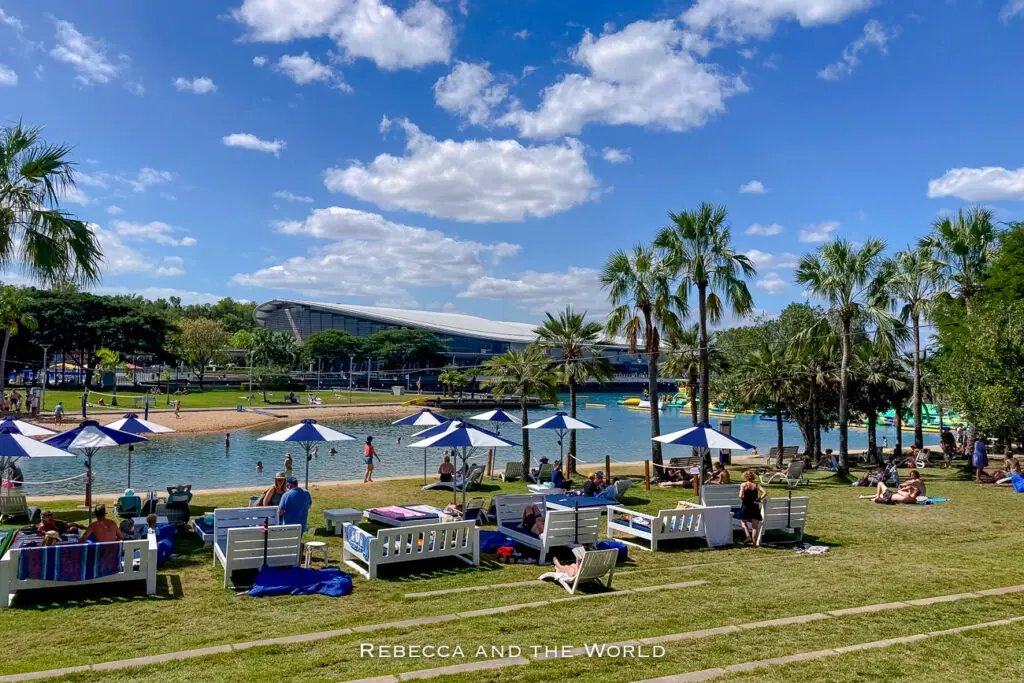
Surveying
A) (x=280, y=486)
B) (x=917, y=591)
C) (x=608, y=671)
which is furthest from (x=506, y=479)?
(x=608, y=671)

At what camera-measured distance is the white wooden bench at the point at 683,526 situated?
10938 mm

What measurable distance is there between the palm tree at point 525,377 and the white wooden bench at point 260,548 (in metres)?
12.2

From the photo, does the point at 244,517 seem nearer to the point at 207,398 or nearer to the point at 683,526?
the point at 683,526

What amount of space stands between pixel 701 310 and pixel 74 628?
17928 mm

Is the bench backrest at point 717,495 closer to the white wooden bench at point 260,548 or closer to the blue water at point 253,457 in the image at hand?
the white wooden bench at point 260,548

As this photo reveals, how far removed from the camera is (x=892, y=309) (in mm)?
22828

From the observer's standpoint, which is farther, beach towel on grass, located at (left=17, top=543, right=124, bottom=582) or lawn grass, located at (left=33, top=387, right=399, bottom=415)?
lawn grass, located at (left=33, top=387, right=399, bottom=415)

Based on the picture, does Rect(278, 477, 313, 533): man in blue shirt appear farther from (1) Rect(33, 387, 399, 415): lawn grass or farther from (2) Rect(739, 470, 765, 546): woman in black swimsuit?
(1) Rect(33, 387, 399, 415): lawn grass

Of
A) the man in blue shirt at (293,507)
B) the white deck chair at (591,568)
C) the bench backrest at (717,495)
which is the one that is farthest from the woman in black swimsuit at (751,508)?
the man in blue shirt at (293,507)

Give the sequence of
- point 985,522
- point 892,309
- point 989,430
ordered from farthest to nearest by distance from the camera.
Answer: point 892,309
point 989,430
point 985,522

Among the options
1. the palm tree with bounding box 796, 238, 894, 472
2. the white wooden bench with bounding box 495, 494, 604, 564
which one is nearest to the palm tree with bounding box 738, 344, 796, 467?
the palm tree with bounding box 796, 238, 894, 472

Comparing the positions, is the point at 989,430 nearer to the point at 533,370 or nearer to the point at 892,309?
the point at 892,309

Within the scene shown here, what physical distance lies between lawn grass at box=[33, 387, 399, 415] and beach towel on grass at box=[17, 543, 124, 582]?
4625cm

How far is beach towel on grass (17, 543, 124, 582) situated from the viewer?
298 inches
